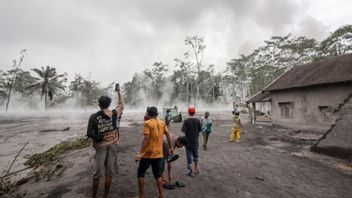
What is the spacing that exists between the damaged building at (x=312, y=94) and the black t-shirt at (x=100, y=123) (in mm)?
12815

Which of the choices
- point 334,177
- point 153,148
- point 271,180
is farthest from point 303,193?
point 153,148

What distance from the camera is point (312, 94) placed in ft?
55.1

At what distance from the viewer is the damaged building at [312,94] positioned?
15.0 metres

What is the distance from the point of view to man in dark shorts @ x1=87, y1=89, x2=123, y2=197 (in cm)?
438

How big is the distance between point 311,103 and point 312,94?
Answer: 2.10 feet

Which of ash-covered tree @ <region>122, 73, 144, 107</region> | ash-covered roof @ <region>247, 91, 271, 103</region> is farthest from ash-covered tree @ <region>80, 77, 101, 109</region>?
ash-covered roof @ <region>247, 91, 271, 103</region>

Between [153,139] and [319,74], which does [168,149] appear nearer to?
[153,139]

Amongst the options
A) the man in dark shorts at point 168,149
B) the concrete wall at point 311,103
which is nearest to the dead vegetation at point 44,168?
the man in dark shorts at point 168,149

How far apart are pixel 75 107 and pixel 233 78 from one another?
5030 centimetres

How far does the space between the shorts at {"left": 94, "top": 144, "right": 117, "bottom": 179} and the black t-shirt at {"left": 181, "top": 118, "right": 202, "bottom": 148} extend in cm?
234

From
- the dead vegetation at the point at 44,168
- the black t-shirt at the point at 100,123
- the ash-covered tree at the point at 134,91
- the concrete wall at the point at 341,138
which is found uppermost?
the ash-covered tree at the point at 134,91

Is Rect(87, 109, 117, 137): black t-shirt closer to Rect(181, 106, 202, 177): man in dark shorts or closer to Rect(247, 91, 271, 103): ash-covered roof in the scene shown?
Rect(181, 106, 202, 177): man in dark shorts

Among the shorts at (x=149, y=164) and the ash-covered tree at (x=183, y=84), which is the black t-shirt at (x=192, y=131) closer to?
the shorts at (x=149, y=164)

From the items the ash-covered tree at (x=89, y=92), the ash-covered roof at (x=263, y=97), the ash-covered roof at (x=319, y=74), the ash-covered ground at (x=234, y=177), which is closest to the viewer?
the ash-covered ground at (x=234, y=177)
